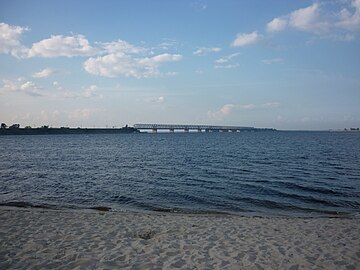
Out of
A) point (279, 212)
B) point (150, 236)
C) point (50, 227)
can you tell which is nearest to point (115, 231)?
point (150, 236)

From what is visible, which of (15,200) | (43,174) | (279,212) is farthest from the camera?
(43,174)

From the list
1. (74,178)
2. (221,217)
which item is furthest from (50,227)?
(74,178)

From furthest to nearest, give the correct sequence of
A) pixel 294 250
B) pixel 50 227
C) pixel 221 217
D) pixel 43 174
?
pixel 43 174 → pixel 221 217 → pixel 50 227 → pixel 294 250

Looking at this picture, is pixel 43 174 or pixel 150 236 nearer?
pixel 150 236

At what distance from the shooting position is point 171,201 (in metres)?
16.7

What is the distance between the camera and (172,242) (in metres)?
8.86

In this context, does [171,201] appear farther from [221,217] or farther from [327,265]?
[327,265]

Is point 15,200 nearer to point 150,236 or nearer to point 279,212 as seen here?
point 150,236

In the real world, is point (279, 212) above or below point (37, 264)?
below

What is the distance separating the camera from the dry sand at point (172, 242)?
7.25 meters

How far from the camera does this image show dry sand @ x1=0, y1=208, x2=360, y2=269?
725 centimetres

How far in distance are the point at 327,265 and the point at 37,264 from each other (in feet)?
24.9

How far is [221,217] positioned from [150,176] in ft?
45.9

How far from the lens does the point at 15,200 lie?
16.6 m
